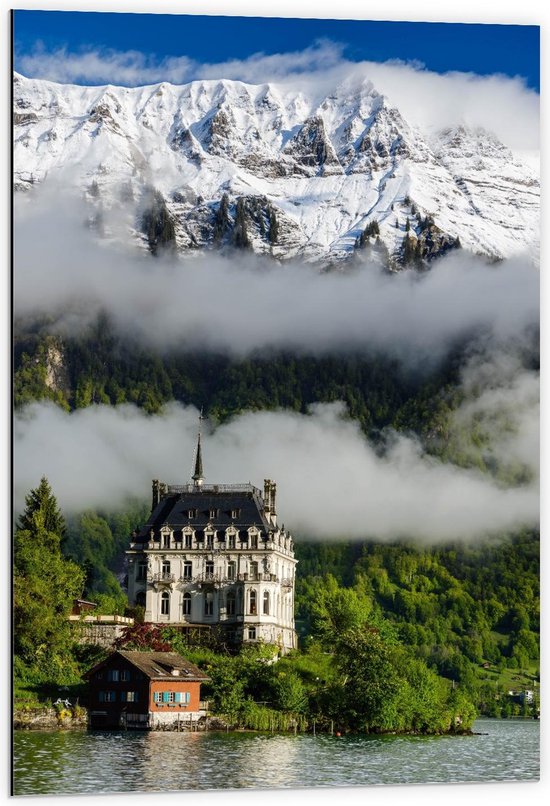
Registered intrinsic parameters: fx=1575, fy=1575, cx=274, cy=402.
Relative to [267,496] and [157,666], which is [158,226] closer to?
[267,496]

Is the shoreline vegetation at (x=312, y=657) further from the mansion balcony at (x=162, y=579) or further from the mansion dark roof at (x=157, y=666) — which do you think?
the mansion balcony at (x=162, y=579)

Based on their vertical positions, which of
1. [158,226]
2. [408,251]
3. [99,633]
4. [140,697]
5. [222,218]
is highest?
[222,218]

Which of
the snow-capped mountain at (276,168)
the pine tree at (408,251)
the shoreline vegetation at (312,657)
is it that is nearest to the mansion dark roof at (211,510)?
the shoreline vegetation at (312,657)

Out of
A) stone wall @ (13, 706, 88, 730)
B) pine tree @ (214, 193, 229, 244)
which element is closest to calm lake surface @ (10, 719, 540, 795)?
stone wall @ (13, 706, 88, 730)

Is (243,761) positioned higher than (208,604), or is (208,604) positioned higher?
(208,604)

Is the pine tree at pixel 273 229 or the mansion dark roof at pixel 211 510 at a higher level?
the pine tree at pixel 273 229

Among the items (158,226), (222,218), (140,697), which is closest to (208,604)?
(140,697)

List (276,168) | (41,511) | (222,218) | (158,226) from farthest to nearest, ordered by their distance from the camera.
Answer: (222,218), (158,226), (276,168), (41,511)
